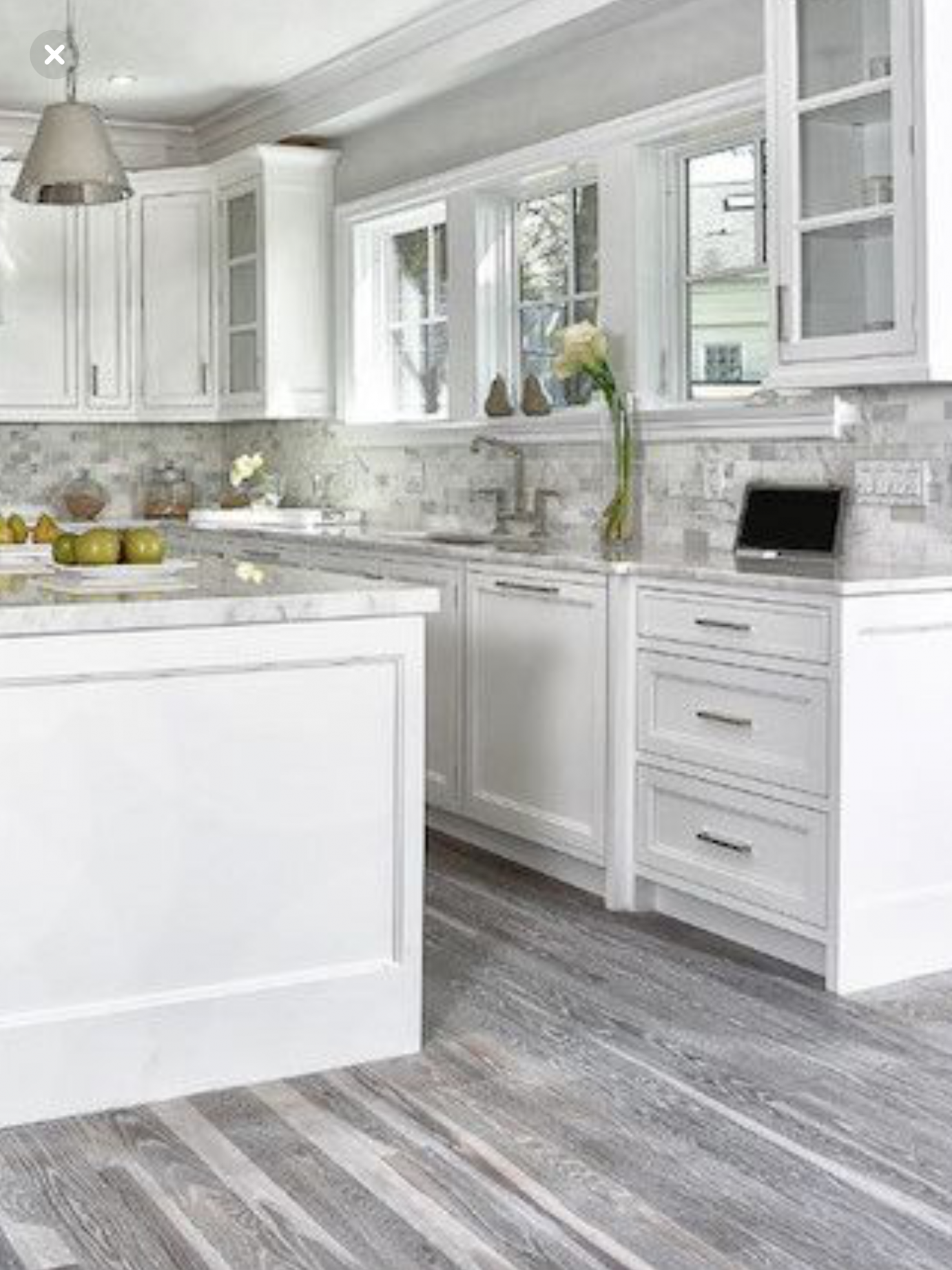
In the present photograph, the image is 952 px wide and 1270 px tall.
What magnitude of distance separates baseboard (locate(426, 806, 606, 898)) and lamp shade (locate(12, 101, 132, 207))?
213 cm

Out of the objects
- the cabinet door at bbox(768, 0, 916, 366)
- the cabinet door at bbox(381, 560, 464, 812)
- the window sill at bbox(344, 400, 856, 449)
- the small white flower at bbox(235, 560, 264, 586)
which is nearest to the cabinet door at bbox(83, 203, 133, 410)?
the window sill at bbox(344, 400, 856, 449)

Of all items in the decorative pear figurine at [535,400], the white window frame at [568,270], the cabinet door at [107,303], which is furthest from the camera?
the cabinet door at [107,303]

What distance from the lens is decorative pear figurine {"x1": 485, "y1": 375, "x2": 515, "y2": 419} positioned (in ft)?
19.9

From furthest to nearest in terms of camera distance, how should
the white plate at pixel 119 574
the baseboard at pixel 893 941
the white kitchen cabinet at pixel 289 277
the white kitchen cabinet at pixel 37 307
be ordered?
the white kitchen cabinet at pixel 37 307
the white kitchen cabinet at pixel 289 277
the baseboard at pixel 893 941
the white plate at pixel 119 574

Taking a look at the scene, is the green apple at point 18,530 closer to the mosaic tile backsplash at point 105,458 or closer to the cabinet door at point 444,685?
the cabinet door at point 444,685

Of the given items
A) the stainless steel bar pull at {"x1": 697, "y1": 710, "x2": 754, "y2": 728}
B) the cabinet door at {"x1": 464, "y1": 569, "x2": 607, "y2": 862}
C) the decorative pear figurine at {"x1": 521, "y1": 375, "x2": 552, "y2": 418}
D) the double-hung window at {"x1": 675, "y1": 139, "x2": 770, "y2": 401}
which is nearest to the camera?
the stainless steel bar pull at {"x1": 697, "y1": 710, "x2": 754, "y2": 728}

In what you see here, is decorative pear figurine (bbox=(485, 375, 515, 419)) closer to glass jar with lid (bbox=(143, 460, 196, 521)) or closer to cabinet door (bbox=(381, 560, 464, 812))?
cabinet door (bbox=(381, 560, 464, 812))

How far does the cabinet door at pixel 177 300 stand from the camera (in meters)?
7.80

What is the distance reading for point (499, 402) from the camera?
19.9 ft

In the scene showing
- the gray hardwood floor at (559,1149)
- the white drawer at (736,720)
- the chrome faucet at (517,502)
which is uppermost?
the chrome faucet at (517,502)

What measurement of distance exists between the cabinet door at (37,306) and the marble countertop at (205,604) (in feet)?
13.7

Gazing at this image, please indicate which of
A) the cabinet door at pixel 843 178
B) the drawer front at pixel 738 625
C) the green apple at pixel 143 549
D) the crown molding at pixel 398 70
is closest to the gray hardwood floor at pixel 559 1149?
the drawer front at pixel 738 625

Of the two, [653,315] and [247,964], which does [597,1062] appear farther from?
[653,315]

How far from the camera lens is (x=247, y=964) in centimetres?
338
